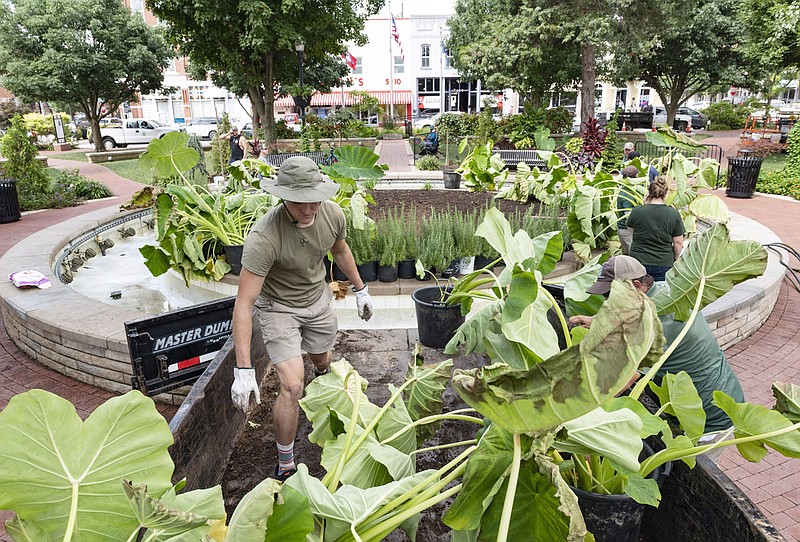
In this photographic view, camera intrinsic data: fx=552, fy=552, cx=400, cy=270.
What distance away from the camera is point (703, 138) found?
2845cm

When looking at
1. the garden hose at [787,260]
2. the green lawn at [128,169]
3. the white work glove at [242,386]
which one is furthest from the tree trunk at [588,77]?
the white work glove at [242,386]

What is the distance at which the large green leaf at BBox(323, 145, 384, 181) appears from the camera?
7.02 m

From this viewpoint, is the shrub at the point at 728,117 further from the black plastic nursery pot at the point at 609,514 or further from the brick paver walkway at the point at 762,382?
the black plastic nursery pot at the point at 609,514

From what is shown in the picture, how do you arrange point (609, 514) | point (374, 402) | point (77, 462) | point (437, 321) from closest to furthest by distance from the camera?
point (77, 462), point (609, 514), point (374, 402), point (437, 321)

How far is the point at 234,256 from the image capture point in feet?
21.4

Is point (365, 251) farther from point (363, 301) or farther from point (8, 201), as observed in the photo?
point (8, 201)

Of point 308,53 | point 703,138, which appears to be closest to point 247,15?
point 308,53

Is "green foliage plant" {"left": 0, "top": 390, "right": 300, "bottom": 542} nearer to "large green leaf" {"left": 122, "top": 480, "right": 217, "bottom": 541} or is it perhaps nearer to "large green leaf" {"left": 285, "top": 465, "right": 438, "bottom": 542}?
"large green leaf" {"left": 122, "top": 480, "right": 217, "bottom": 541}

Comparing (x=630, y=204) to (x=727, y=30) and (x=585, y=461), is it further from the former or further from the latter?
(x=727, y=30)

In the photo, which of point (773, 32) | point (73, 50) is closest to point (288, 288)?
point (773, 32)

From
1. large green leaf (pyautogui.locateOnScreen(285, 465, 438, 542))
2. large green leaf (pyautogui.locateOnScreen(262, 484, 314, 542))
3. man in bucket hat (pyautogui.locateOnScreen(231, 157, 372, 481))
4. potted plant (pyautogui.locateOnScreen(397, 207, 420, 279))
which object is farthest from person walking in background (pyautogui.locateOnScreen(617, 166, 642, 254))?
large green leaf (pyautogui.locateOnScreen(262, 484, 314, 542))

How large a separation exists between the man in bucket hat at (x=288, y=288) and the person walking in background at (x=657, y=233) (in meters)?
2.92

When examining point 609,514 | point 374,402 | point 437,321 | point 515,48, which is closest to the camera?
point 609,514

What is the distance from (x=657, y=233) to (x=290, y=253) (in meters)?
3.41
